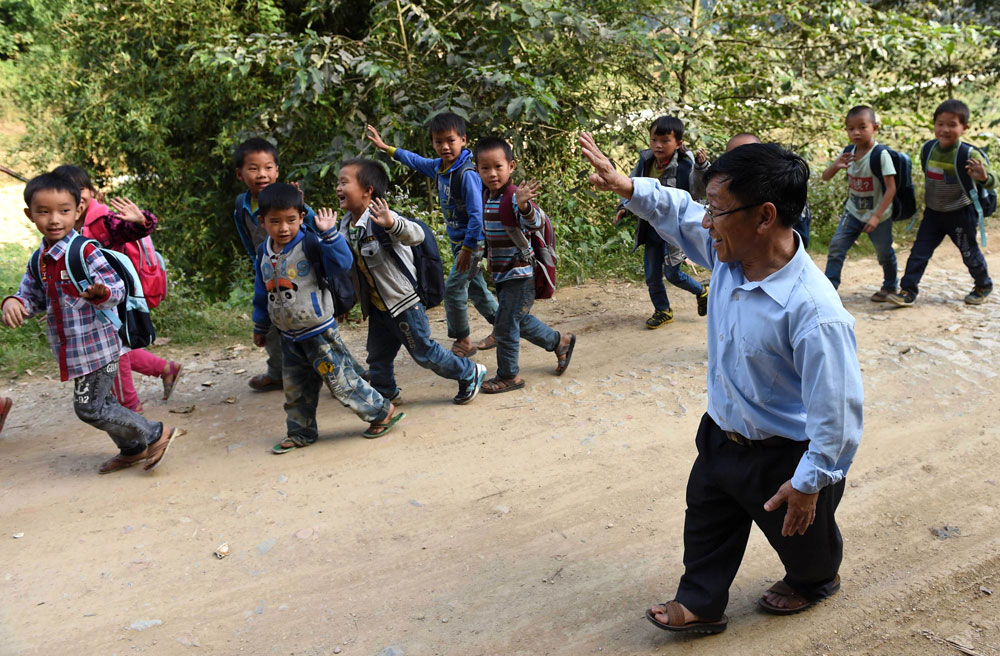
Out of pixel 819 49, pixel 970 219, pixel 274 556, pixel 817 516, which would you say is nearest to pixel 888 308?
pixel 970 219

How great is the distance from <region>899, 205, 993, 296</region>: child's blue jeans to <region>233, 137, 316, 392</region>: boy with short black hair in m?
4.97

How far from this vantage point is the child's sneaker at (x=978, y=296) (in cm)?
671

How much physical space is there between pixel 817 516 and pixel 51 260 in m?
3.76

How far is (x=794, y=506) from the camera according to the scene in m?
2.46

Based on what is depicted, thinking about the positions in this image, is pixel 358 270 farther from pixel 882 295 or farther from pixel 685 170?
pixel 882 295

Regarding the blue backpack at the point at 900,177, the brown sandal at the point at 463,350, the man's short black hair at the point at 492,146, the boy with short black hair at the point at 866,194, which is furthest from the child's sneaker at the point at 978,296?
the man's short black hair at the point at 492,146

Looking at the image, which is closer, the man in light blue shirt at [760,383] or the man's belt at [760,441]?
the man in light blue shirt at [760,383]

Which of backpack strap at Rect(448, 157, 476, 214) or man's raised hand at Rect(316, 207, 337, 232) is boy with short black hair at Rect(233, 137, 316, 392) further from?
backpack strap at Rect(448, 157, 476, 214)

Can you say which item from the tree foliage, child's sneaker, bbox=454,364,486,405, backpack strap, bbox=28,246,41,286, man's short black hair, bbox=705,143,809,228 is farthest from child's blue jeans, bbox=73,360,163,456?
man's short black hair, bbox=705,143,809,228

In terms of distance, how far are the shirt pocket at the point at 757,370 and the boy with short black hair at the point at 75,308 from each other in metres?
3.11

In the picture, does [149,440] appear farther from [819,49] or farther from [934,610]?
[819,49]

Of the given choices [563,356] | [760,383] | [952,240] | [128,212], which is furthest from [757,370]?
[952,240]

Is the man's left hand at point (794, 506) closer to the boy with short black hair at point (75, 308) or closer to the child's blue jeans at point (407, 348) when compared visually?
the child's blue jeans at point (407, 348)

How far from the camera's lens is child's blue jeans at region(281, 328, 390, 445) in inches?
178
